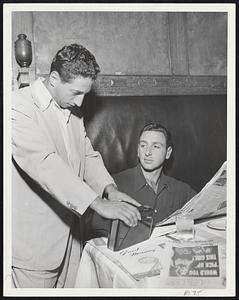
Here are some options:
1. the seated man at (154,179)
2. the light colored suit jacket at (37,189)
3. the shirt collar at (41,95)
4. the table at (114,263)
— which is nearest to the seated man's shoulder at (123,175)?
the seated man at (154,179)

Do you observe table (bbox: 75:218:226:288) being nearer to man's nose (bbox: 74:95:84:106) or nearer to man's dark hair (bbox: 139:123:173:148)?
man's dark hair (bbox: 139:123:173:148)

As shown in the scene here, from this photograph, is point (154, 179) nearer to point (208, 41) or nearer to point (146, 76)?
point (146, 76)

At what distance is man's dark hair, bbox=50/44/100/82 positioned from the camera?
146cm

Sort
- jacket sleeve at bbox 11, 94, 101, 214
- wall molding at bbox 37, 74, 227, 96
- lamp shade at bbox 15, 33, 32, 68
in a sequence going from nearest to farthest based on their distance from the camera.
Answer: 1. jacket sleeve at bbox 11, 94, 101, 214
2. lamp shade at bbox 15, 33, 32, 68
3. wall molding at bbox 37, 74, 227, 96

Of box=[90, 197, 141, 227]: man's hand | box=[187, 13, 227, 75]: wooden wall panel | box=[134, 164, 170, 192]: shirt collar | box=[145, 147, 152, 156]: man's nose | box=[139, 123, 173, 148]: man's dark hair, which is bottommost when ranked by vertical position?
box=[90, 197, 141, 227]: man's hand

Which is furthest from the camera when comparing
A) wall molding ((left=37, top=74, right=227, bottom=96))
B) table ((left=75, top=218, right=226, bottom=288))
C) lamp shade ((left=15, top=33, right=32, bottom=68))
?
wall molding ((left=37, top=74, right=227, bottom=96))

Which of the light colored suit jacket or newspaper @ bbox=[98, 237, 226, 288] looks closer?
newspaper @ bbox=[98, 237, 226, 288]

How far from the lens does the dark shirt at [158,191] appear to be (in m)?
1.55

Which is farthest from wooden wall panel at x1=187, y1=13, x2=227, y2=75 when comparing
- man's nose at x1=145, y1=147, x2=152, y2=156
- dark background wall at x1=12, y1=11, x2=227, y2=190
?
man's nose at x1=145, y1=147, x2=152, y2=156

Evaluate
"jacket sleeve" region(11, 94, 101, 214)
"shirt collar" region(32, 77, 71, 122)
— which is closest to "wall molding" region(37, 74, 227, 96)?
"shirt collar" region(32, 77, 71, 122)

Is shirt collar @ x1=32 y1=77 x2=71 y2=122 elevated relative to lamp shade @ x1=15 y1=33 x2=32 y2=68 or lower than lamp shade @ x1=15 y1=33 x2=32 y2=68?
lower

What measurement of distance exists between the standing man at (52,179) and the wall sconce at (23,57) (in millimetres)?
59

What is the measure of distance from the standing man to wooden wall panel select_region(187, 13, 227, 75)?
0.46m

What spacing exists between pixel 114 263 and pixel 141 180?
0.40 metres
